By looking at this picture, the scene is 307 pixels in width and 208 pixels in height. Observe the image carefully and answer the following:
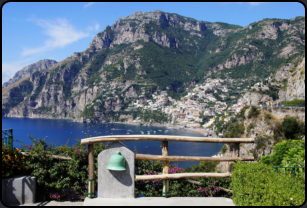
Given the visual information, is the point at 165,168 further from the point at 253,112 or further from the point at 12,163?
the point at 253,112

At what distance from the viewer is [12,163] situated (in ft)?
14.5

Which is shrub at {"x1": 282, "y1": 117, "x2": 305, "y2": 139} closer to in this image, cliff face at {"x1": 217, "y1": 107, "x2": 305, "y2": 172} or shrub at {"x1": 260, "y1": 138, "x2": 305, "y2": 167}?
cliff face at {"x1": 217, "y1": 107, "x2": 305, "y2": 172}

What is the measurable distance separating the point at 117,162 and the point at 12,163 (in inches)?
78.5

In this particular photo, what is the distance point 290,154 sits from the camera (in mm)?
5910

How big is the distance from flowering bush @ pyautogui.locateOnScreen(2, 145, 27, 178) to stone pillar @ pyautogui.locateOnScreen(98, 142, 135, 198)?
1.57 m

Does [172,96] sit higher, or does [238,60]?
[238,60]

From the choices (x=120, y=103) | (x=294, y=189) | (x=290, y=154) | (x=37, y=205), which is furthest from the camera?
(x=120, y=103)

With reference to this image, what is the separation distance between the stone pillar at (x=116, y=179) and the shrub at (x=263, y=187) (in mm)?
1782

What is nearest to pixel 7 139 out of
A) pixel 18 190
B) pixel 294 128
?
pixel 18 190

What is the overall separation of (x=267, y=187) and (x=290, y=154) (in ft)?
9.83

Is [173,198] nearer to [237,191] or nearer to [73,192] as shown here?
[237,191]

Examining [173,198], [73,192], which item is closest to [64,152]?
[73,192]

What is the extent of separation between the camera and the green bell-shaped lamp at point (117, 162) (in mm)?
4094

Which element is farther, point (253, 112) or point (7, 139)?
point (253, 112)
